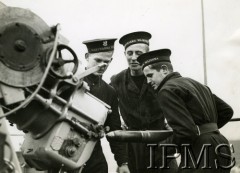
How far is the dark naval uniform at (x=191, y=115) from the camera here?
3.17m

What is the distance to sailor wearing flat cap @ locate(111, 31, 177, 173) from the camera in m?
4.24

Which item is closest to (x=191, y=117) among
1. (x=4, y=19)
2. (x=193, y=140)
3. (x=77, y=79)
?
(x=193, y=140)

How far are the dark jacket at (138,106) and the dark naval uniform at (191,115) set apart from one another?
91cm

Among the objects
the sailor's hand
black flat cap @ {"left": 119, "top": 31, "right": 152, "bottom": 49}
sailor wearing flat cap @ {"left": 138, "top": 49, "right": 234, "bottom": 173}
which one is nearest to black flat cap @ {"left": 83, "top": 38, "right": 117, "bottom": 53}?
black flat cap @ {"left": 119, "top": 31, "right": 152, "bottom": 49}

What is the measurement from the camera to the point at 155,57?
387 cm

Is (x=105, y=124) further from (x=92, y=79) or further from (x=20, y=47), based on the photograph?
(x=20, y=47)

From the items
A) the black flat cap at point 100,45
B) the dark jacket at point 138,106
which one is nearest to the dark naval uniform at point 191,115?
the black flat cap at point 100,45

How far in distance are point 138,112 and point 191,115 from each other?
3.69ft

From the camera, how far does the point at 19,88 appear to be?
2.21 m

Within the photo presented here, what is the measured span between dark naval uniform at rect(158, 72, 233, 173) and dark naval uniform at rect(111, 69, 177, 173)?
891 millimetres

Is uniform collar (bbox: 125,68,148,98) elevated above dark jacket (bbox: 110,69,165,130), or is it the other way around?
uniform collar (bbox: 125,68,148,98)

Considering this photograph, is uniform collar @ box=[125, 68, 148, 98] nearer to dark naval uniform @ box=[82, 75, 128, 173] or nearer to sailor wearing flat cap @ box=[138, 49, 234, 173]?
dark naval uniform @ box=[82, 75, 128, 173]

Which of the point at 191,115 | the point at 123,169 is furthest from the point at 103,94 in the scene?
the point at 191,115

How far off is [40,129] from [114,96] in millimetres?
1531
